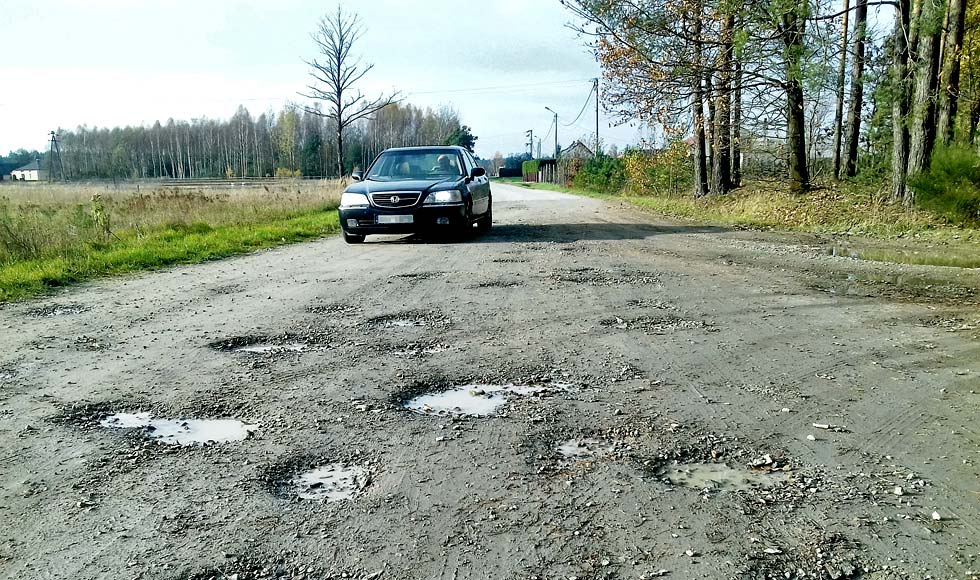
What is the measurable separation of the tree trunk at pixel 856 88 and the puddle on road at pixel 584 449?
12.8m

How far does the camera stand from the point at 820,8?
1316 centimetres

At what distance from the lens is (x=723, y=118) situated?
19.3 metres

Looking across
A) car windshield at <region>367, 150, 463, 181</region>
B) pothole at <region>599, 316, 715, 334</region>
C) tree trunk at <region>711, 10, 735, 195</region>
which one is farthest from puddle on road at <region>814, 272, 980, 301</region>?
tree trunk at <region>711, 10, 735, 195</region>

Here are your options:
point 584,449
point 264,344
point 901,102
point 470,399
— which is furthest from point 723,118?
point 584,449

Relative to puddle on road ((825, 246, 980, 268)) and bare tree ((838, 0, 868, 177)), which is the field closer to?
puddle on road ((825, 246, 980, 268))

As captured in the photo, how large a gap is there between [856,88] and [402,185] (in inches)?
469

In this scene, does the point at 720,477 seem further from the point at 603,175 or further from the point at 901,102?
the point at 603,175

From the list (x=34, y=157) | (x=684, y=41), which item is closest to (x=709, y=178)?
(x=684, y=41)

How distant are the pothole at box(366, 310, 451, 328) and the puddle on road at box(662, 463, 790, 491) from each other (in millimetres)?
3004

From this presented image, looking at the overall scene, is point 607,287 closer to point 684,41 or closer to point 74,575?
point 74,575

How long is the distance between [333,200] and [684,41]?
487 inches

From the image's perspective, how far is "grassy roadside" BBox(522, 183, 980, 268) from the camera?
1038 centimetres

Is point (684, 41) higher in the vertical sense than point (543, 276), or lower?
higher

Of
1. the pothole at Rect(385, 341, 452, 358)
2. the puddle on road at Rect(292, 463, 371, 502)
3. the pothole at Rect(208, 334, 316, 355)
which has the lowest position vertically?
the puddle on road at Rect(292, 463, 371, 502)
